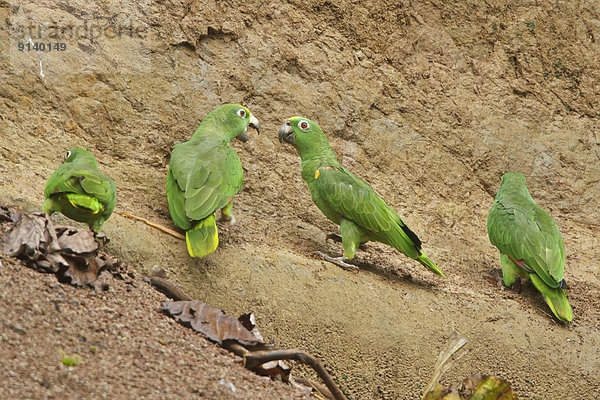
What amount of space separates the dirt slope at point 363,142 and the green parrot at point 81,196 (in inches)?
10.0

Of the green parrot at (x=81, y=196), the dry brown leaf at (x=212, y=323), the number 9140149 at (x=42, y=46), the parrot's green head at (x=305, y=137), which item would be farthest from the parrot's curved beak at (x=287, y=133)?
the dry brown leaf at (x=212, y=323)

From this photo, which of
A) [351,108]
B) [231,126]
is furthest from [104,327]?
[351,108]

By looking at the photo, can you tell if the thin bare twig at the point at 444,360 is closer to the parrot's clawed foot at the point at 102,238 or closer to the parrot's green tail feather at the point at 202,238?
the parrot's green tail feather at the point at 202,238

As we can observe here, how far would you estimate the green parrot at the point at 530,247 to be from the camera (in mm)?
5727

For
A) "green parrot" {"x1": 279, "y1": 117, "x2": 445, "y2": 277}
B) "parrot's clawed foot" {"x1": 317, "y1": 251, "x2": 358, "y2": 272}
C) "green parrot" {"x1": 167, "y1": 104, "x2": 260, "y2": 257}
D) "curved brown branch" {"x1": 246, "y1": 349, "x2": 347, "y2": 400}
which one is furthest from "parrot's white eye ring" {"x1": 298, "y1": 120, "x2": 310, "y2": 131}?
"curved brown branch" {"x1": 246, "y1": 349, "x2": 347, "y2": 400}

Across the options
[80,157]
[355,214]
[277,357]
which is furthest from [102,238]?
[355,214]

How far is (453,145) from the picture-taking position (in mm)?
7430

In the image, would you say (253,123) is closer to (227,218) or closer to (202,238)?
(227,218)

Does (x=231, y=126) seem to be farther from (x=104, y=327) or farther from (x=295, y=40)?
(x=104, y=327)

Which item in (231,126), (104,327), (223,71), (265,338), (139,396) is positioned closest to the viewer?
(139,396)

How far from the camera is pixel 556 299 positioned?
5730mm

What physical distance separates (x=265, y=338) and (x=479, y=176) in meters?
3.85

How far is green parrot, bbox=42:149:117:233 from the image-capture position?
176 inches

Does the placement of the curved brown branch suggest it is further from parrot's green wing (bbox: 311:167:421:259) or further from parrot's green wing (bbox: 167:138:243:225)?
parrot's green wing (bbox: 311:167:421:259)
